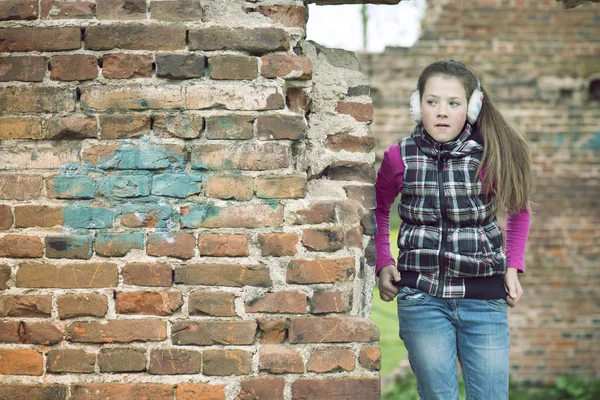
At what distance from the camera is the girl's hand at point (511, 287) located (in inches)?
93.7

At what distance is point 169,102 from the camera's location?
208 centimetres

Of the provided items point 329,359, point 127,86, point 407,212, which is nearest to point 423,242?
point 407,212

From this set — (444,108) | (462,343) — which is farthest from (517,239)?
A: (444,108)

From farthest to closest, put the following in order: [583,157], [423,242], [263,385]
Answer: [583,157] < [423,242] < [263,385]

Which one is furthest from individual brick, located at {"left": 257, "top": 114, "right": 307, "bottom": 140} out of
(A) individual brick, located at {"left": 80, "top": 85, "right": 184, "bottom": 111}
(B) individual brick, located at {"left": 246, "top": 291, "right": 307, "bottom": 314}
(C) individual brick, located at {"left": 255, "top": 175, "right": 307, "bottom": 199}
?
(B) individual brick, located at {"left": 246, "top": 291, "right": 307, "bottom": 314}

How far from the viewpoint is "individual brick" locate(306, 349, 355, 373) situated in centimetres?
208

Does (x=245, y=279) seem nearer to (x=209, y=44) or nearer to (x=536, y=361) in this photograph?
(x=209, y=44)

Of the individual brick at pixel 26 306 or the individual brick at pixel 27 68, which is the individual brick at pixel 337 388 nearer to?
the individual brick at pixel 26 306

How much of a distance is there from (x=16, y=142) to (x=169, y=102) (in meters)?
0.49

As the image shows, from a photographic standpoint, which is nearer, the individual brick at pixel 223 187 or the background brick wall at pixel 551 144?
the individual brick at pixel 223 187

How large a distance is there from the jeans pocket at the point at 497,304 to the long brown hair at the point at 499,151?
1.06ft

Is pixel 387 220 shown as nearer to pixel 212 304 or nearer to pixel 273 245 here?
pixel 273 245

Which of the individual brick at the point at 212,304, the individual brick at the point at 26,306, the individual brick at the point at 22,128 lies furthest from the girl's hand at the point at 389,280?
the individual brick at the point at 22,128

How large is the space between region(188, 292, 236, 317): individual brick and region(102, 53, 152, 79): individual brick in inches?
27.5
